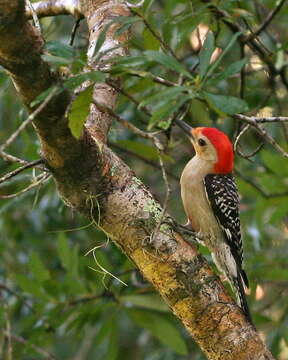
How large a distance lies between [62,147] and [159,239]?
2.13 feet

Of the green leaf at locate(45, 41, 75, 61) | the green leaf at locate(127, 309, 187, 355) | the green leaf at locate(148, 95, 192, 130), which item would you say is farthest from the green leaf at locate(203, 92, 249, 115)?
the green leaf at locate(127, 309, 187, 355)

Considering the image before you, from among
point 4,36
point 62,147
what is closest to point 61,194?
point 62,147

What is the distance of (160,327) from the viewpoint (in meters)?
5.30

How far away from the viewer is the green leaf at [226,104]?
9.19 ft

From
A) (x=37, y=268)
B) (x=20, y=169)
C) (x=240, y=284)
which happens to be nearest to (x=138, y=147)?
(x=37, y=268)

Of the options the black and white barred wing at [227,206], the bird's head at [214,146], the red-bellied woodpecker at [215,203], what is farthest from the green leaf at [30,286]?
the bird's head at [214,146]

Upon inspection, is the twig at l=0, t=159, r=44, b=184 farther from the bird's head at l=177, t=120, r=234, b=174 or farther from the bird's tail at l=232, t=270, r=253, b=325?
the bird's tail at l=232, t=270, r=253, b=325

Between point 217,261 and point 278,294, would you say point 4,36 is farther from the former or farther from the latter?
point 278,294

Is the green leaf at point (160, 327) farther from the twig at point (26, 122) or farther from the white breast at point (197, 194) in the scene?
the twig at point (26, 122)

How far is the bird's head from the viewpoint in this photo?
193 inches

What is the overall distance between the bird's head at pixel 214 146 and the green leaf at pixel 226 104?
198 centimetres

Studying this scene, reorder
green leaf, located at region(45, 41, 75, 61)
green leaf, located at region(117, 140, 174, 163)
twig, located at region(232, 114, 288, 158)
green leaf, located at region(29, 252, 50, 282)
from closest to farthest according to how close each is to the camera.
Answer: green leaf, located at region(45, 41, 75, 61) < twig, located at region(232, 114, 288, 158) < green leaf, located at region(29, 252, 50, 282) < green leaf, located at region(117, 140, 174, 163)

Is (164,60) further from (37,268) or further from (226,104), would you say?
(37,268)

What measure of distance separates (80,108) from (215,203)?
7.98 ft
